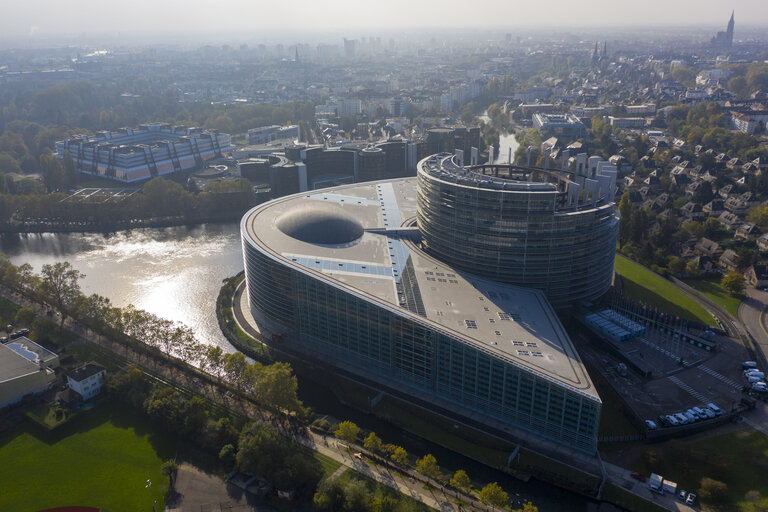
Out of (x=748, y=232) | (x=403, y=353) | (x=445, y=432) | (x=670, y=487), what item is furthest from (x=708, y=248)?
(x=445, y=432)

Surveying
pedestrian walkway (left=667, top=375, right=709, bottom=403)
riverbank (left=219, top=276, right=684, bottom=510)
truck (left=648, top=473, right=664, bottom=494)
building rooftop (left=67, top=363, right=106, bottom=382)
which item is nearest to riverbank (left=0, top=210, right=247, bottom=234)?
building rooftop (left=67, top=363, right=106, bottom=382)

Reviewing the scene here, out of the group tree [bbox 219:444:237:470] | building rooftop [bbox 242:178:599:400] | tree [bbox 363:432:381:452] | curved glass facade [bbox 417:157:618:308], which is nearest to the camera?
tree [bbox 363:432:381:452]

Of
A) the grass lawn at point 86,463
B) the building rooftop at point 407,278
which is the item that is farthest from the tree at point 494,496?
the grass lawn at point 86,463

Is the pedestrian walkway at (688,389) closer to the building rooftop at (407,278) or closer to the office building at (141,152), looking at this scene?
the building rooftop at (407,278)

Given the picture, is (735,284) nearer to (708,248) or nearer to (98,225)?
(708,248)

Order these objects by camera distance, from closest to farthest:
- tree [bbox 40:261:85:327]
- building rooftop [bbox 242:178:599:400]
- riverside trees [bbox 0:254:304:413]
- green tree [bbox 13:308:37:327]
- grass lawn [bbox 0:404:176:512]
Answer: grass lawn [bbox 0:404:176:512] → building rooftop [bbox 242:178:599:400] → riverside trees [bbox 0:254:304:413] → green tree [bbox 13:308:37:327] → tree [bbox 40:261:85:327]

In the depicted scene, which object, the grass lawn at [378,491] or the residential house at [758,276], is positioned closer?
the grass lawn at [378,491]

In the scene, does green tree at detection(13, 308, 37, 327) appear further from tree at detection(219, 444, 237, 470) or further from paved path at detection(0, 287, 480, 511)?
tree at detection(219, 444, 237, 470)
